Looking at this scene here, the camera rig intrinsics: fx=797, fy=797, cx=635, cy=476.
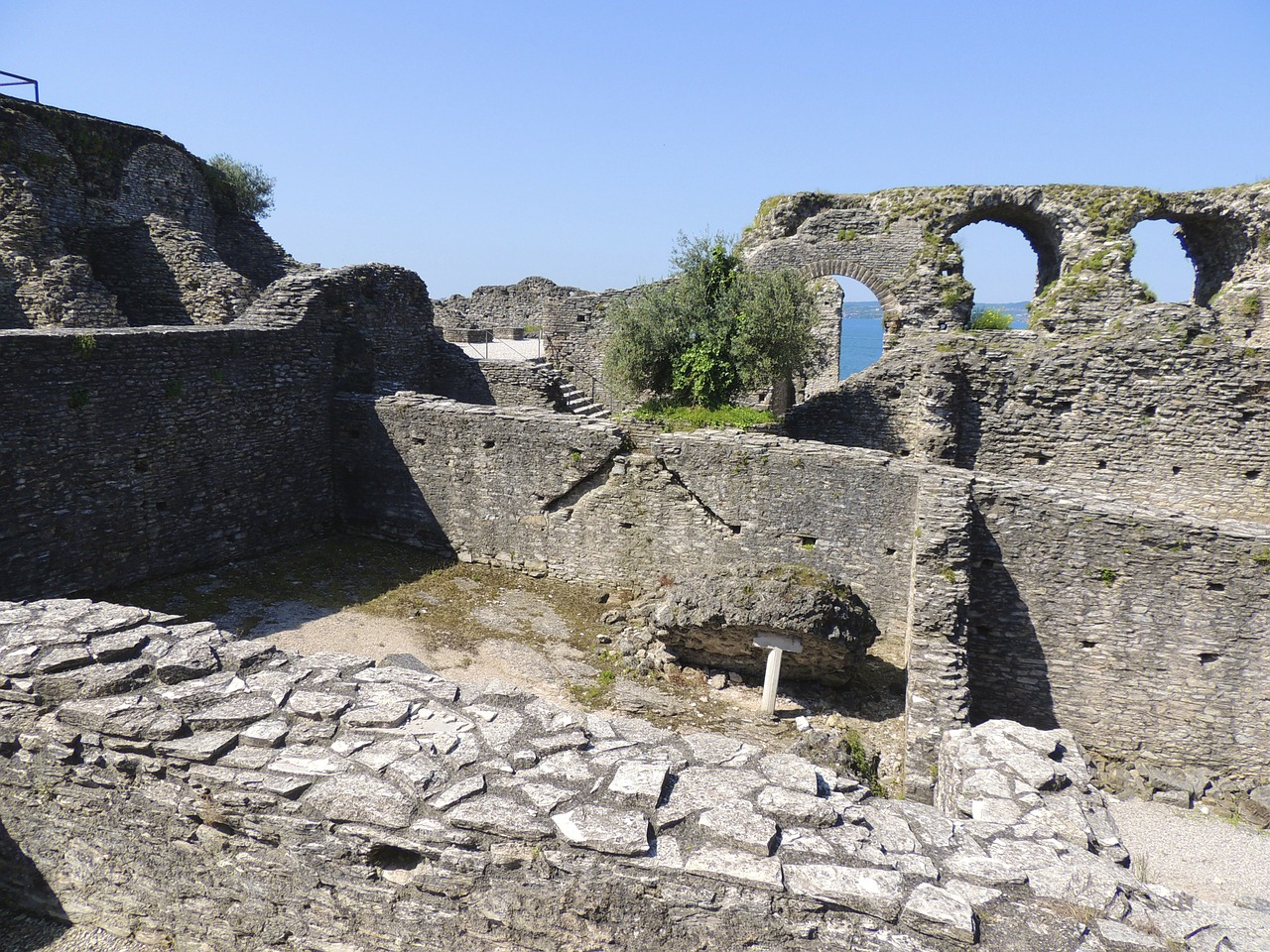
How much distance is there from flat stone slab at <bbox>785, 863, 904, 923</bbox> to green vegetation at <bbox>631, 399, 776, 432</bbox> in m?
9.34

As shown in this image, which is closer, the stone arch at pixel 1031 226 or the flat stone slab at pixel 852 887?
the flat stone slab at pixel 852 887

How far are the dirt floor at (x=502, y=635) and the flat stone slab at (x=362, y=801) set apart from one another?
12.2 ft

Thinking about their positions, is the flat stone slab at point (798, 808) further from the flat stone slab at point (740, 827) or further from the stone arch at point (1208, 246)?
the stone arch at point (1208, 246)

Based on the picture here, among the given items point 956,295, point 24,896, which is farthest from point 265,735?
point 956,295

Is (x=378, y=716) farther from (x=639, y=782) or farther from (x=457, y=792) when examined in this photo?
(x=639, y=782)

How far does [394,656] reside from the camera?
31.1 ft

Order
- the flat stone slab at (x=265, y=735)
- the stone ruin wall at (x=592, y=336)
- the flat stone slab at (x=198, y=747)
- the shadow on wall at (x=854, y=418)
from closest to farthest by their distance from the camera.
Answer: the flat stone slab at (x=198, y=747) < the flat stone slab at (x=265, y=735) < the shadow on wall at (x=854, y=418) < the stone ruin wall at (x=592, y=336)

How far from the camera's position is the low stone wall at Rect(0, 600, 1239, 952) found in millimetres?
3760

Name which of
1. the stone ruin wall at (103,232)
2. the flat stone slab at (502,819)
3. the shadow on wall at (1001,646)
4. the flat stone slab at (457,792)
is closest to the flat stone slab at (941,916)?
the flat stone slab at (502,819)

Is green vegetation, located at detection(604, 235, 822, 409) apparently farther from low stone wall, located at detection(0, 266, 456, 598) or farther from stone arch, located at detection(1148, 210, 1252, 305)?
stone arch, located at detection(1148, 210, 1252, 305)

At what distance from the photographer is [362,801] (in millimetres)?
4105

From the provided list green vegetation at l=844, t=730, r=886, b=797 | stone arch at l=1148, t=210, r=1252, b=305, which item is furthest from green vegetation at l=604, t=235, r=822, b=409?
stone arch at l=1148, t=210, r=1252, b=305

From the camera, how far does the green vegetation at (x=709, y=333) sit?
15.2 metres

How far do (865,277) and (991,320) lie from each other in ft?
10.9
